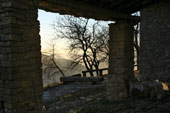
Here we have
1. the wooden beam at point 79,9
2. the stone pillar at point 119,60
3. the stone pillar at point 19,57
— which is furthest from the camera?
the stone pillar at point 119,60

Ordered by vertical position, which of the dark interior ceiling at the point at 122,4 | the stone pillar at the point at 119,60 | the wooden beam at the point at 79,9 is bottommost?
the stone pillar at the point at 119,60

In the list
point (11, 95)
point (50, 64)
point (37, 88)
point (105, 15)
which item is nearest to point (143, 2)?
point (105, 15)

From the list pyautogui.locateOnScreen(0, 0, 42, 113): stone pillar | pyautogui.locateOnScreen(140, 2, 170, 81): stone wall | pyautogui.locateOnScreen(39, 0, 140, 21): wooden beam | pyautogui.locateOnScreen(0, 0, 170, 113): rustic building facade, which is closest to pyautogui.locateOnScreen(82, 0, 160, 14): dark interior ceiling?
pyautogui.locateOnScreen(0, 0, 170, 113): rustic building facade

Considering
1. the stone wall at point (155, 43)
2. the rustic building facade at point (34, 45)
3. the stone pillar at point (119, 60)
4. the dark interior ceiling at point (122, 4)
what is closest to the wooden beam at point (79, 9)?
the rustic building facade at point (34, 45)

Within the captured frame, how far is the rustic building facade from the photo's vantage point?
330 cm

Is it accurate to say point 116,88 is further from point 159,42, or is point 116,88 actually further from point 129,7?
point 159,42

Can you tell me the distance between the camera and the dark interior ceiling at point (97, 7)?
4227 mm

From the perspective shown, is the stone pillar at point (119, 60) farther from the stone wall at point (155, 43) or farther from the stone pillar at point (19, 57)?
the stone pillar at point (19, 57)

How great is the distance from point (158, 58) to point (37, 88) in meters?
6.54

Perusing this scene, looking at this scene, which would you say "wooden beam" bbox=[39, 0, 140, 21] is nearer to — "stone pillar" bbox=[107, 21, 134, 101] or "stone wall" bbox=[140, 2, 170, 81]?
"stone pillar" bbox=[107, 21, 134, 101]

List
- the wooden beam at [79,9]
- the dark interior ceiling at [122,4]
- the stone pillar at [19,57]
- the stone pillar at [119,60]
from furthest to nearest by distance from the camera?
the stone pillar at [119,60], the dark interior ceiling at [122,4], the wooden beam at [79,9], the stone pillar at [19,57]

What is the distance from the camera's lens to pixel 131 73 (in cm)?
663

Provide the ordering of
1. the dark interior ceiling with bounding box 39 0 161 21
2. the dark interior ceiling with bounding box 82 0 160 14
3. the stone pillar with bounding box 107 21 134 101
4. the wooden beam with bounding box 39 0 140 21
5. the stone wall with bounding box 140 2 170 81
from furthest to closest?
the stone wall with bounding box 140 2 170 81
the stone pillar with bounding box 107 21 134 101
the dark interior ceiling with bounding box 82 0 160 14
the dark interior ceiling with bounding box 39 0 161 21
the wooden beam with bounding box 39 0 140 21

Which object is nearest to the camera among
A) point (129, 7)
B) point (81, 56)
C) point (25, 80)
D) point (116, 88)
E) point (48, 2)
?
point (25, 80)
